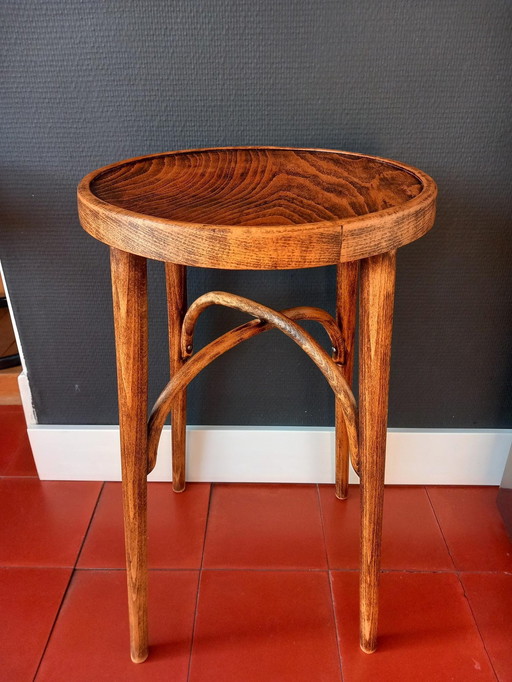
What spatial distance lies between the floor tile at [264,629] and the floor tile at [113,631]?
0.11 ft

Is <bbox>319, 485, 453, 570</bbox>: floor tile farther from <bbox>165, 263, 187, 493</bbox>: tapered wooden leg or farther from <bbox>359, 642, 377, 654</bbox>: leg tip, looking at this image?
<bbox>165, 263, 187, 493</bbox>: tapered wooden leg

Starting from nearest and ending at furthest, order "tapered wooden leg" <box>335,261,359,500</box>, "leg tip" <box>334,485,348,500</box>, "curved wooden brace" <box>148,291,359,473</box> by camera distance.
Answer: "curved wooden brace" <box>148,291,359,473</box> → "tapered wooden leg" <box>335,261,359,500</box> → "leg tip" <box>334,485,348,500</box>

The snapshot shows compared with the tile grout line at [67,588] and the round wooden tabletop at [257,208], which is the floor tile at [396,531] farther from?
the round wooden tabletop at [257,208]

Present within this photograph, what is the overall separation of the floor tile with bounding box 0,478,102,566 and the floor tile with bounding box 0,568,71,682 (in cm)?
3

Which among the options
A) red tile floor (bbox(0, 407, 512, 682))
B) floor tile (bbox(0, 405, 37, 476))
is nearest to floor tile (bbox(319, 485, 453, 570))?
red tile floor (bbox(0, 407, 512, 682))

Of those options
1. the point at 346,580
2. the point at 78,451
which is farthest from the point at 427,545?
the point at 78,451

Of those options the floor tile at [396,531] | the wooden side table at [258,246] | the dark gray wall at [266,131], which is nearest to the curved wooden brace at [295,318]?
the wooden side table at [258,246]

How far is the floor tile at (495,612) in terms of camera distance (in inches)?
39.5

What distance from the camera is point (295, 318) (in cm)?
105

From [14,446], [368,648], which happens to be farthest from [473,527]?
[14,446]

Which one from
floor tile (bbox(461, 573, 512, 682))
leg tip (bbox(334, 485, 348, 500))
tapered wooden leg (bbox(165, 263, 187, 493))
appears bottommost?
floor tile (bbox(461, 573, 512, 682))

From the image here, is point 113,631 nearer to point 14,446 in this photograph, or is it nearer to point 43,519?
point 43,519

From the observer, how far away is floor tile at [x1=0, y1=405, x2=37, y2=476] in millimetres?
1454

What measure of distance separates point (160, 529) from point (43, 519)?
0.26m
